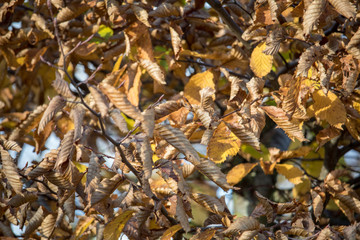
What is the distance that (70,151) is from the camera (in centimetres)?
127

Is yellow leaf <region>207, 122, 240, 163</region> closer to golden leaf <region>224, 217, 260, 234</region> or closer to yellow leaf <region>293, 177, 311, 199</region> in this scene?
golden leaf <region>224, 217, 260, 234</region>

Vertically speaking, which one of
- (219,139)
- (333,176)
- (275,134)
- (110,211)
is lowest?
(275,134)

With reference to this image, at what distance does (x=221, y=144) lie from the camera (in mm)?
1488

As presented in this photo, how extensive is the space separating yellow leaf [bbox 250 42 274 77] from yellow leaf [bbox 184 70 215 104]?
0.21 metres

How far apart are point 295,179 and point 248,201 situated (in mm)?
578

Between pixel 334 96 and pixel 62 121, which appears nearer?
pixel 334 96

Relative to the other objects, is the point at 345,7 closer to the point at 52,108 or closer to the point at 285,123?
the point at 285,123

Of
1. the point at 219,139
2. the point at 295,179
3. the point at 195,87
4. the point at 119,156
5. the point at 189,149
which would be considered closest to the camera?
the point at 189,149

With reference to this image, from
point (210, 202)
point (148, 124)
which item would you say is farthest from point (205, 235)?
point (148, 124)

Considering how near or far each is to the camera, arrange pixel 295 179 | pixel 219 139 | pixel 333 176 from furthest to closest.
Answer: pixel 295 179, pixel 333 176, pixel 219 139

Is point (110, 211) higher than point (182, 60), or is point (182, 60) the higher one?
point (182, 60)

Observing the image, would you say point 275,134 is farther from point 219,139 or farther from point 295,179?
point 219,139

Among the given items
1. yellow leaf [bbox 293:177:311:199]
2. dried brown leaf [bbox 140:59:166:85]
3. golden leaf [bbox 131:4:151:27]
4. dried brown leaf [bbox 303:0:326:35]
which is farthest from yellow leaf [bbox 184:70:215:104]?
yellow leaf [bbox 293:177:311:199]

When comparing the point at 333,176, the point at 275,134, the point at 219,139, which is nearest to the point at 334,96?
the point at 219,139
